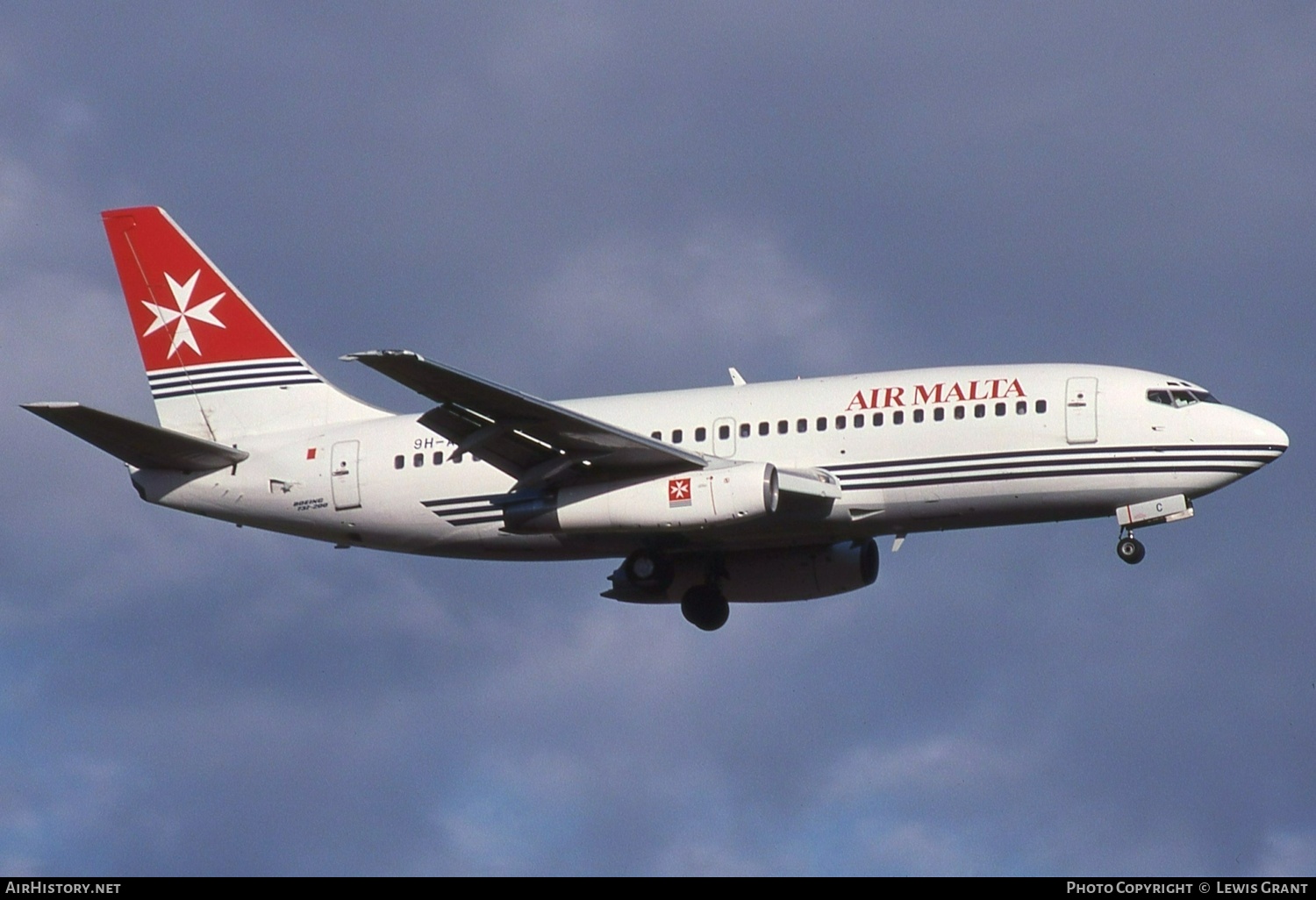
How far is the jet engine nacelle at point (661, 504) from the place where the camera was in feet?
143

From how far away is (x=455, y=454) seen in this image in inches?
1890

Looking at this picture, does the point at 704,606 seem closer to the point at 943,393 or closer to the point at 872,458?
the point at 872,458

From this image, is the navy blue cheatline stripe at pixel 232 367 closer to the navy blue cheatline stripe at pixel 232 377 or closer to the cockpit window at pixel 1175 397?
the navy blue cheatline stripe at pixel 232 377

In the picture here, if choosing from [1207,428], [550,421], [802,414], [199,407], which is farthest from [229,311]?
[1207,428]

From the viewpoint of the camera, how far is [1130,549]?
44250 millimetres

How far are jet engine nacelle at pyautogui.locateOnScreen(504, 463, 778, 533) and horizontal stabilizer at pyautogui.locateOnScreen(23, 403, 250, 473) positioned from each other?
8.15 meters

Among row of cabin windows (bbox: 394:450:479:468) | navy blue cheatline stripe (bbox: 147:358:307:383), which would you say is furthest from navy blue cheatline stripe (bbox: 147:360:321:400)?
row of cabin windows (bbox: 394:450:479:468)

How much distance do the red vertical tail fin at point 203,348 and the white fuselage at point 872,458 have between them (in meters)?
2.46

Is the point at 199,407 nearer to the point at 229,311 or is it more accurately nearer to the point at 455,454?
the point at 229,311

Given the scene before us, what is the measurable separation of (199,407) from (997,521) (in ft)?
67.5

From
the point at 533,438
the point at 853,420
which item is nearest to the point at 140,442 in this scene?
the point at 533,438

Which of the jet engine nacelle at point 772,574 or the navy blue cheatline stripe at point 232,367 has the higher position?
the navy blue cheatline stripe at point 232,367

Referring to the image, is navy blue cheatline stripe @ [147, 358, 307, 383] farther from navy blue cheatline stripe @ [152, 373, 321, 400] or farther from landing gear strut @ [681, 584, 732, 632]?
landing gear strut @ [681, 584, 732, 632]

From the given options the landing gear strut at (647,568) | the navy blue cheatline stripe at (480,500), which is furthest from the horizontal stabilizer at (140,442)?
the landing gear strut at (647,568)
